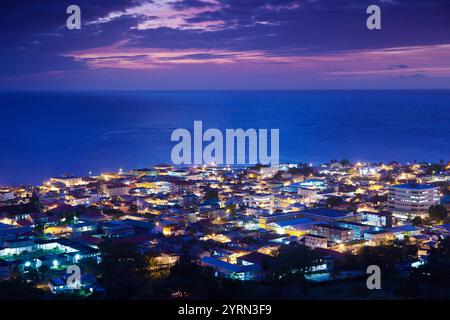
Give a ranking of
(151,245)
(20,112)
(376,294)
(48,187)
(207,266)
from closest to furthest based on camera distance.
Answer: (376,294)
(207,266)
(151,245)
(48,187)
(20,112)

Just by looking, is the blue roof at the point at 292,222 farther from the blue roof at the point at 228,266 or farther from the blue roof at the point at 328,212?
the blue roof at the point at 228,266

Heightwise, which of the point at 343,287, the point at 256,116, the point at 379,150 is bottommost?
the point at 343,287

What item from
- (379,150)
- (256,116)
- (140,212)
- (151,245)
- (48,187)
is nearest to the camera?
(151,245)

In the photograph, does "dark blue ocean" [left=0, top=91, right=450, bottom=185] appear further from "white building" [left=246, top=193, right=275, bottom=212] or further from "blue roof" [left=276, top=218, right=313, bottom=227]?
"blue roof" [left=276, top=218, right=313, bottom=227]

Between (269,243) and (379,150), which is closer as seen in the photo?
(269,243)

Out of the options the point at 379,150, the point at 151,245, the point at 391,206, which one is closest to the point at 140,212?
the point at 151,245

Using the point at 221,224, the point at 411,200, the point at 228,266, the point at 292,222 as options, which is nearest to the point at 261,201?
the point at 292,222

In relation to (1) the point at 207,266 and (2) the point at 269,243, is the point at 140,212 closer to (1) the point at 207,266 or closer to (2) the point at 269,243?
(2) the point at 269,243

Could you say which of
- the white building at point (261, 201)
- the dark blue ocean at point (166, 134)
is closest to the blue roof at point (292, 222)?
the white building at point (261, 201)
